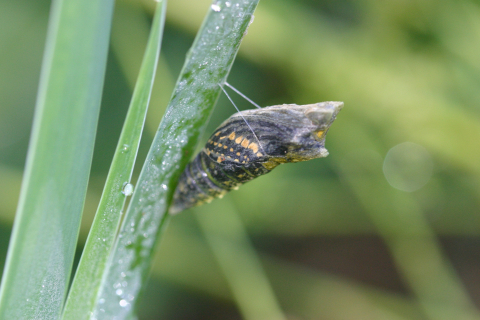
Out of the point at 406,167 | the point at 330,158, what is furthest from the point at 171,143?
the point at 406,167

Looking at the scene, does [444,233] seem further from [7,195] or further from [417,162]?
[7,195]

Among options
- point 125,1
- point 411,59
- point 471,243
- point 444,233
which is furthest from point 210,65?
point 471,243

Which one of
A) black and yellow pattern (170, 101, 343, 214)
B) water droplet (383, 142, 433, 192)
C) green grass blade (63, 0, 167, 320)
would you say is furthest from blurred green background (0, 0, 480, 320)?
green grass blade (63, 0, 167, 320)

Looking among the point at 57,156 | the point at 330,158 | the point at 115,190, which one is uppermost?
the point at 57,156

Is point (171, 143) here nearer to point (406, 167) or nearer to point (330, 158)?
point (330, 158)

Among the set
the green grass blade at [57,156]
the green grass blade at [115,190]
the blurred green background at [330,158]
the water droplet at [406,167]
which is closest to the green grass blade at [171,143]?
the green grass blade at [115,190]

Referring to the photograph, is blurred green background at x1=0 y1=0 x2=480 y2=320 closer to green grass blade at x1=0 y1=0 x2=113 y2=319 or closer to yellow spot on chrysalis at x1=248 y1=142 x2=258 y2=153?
yellow spot on chrysalis at x1=248 y1=142 x2=258 y2=153

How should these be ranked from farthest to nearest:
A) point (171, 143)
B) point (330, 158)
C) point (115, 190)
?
point (330, 158) < point (171, 143) < point (115, 190)
